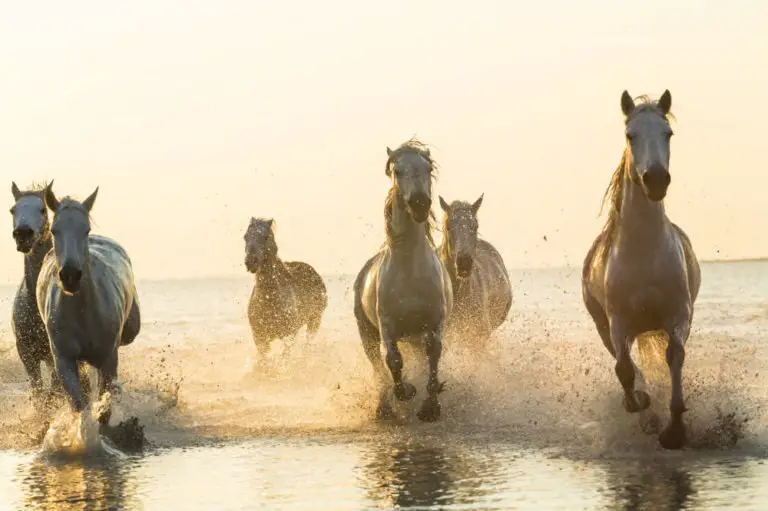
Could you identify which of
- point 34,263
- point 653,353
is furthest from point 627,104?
point 34,263

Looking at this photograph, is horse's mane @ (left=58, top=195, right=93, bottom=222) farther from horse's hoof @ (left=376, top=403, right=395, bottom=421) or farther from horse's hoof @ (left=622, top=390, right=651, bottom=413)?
horse's hoof @ (left=622, top=390, right=651, bottom=413)

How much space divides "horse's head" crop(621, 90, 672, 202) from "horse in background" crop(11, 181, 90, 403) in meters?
4.88

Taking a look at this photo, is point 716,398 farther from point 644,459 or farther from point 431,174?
point 431,174

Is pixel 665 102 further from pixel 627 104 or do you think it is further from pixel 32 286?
pixel 32 286

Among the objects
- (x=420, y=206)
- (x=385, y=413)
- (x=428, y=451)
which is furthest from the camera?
(x=385, y=413)

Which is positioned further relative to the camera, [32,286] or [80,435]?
[32,286]

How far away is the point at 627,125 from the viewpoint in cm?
870

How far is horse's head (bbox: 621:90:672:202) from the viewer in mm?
8102

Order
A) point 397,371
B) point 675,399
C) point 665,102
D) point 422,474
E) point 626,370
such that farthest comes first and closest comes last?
point 397,371 < point 626,370 < point 665,102 < point 675,399 < point 422,474

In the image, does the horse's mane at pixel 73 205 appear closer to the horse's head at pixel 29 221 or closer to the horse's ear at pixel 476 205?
the horse's head at pixel 29 221

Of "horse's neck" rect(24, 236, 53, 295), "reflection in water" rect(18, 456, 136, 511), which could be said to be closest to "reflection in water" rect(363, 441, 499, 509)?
"reflection in water" rect(18, 456, 136, 511)

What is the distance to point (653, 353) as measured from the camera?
10.5 m

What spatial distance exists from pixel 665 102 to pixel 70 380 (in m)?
4.78

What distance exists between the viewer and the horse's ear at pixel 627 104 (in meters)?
8.87
